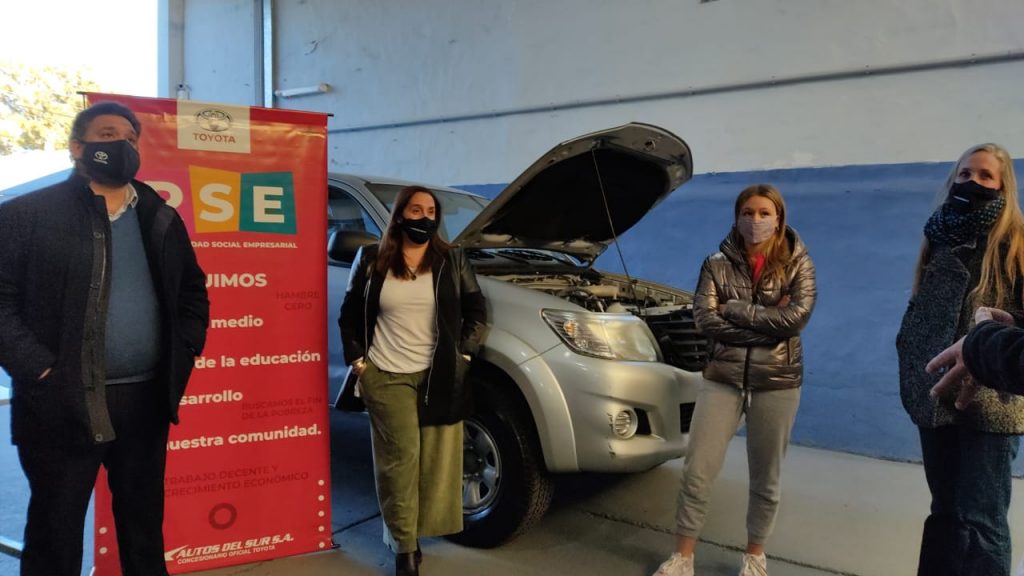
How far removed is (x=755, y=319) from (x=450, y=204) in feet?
6.77

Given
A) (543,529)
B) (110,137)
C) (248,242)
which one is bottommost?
(543,529)

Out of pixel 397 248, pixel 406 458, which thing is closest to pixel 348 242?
pixel 397 248

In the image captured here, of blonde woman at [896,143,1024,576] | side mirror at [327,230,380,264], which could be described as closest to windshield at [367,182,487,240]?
side mirror at [327,230,380,264]

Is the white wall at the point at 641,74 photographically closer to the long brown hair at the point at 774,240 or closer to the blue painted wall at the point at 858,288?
the blue painted wall at the point at 858,288

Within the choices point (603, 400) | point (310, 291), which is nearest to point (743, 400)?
point (603, 400)

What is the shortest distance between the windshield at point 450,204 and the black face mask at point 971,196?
2275 mm

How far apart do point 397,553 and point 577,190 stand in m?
2.08

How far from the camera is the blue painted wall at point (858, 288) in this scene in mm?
4637

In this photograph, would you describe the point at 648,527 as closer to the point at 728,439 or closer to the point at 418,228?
the point at 728,439

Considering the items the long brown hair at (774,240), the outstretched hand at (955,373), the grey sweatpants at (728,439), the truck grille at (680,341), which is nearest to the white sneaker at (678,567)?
the grey sweatpants at (728,439)

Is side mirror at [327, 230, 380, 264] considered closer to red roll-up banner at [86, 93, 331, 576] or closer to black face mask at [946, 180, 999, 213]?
red roll-up banner at [86, 93, 331, 576]

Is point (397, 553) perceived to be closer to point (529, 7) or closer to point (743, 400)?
point (743, 400)

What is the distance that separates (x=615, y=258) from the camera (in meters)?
5.87

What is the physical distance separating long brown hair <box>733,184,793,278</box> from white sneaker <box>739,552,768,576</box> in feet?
4.03
